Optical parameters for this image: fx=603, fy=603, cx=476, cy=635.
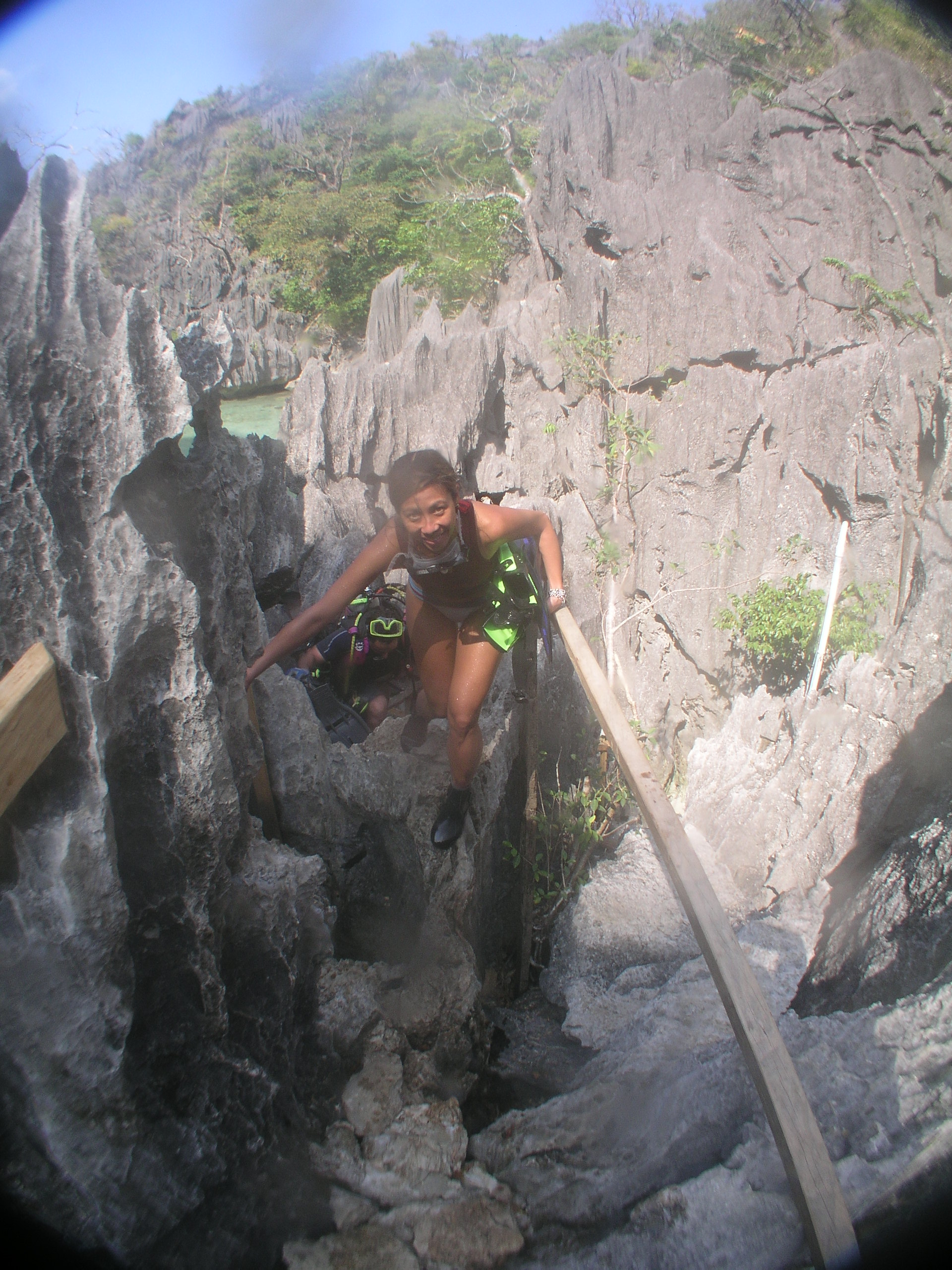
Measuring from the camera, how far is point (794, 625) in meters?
5.18

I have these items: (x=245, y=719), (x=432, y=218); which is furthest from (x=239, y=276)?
(x=245, y=719)

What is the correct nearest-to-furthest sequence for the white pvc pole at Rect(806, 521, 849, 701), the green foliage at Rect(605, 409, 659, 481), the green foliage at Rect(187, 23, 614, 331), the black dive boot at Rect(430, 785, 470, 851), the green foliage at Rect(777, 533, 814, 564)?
the black dive boot at Rect(430, 785, 470, 851)
the white pvc pole at Rect(806, 521, 849, 701)
the green foliage at Rect(187, 23, 614, 331)
the green foliage at Rect(777, 533, 814, 564)
the green foliage at Rect(605, 409, 659, 481)

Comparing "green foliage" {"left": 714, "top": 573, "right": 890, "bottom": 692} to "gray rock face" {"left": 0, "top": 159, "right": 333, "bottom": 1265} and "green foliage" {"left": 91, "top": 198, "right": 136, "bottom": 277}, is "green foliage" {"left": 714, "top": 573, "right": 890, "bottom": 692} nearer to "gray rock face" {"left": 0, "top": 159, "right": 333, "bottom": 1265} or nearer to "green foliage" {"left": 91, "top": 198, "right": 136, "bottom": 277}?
"gray rock face" {"left": 0, "top": 159, "right": 333, "bottom": 1265}

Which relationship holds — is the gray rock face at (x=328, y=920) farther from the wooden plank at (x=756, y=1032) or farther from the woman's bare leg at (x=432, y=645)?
the woman's bare leg at (x=432, y=645)

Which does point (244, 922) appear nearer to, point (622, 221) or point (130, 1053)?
point (130, 1053)

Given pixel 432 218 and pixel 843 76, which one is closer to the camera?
pixel 843 76

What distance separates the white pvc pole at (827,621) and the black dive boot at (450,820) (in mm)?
3052

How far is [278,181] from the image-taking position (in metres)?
5.52

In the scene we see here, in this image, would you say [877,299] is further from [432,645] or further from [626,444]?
[432,645]

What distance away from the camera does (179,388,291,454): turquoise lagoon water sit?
19.5 feet

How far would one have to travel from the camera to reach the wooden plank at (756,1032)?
3.75ft

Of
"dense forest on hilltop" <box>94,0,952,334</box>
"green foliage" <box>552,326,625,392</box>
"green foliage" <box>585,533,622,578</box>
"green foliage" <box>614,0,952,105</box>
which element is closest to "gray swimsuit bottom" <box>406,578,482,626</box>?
"dense forest on hilltop" <box>94,0,952,334</box>

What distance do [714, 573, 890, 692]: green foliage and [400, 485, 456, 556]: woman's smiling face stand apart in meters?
4.14

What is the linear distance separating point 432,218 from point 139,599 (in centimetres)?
765
